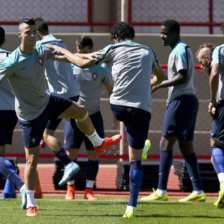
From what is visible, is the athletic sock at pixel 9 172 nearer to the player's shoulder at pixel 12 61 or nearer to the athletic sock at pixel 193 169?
the player's shoulder at pixel 12 61

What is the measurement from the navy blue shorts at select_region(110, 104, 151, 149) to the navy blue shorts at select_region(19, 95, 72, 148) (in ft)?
2.09

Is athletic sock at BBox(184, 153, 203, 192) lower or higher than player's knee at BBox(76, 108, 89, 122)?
lower

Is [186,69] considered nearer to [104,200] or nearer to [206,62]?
[206,62]

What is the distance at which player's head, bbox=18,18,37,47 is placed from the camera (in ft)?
25.4

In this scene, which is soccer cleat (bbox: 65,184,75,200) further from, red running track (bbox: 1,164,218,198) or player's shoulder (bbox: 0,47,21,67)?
player's shoulder (bbox: 0,47,21,67)

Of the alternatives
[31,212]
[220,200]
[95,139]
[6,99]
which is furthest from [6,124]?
[220,200]

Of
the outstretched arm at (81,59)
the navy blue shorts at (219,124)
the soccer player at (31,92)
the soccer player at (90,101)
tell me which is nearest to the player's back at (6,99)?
the soccer player at (90,101)

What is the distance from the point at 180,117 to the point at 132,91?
6.23 ft

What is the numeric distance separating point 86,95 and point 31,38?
241 centimetres

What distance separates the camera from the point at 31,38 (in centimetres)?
777

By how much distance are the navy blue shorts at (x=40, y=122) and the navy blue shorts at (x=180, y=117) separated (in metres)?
1.85

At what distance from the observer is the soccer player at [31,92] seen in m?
7.72

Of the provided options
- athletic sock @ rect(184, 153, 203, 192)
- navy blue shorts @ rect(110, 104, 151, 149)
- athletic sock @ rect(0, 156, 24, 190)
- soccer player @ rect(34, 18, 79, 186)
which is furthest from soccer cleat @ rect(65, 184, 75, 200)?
navy blue shorts @ rect(110, 104, 151, 149)

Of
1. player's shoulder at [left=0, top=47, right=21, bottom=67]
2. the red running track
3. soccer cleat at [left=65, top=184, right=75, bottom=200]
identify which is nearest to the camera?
player's shoulder at [left=0, top=47, right=21, bottom=67]
